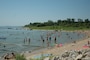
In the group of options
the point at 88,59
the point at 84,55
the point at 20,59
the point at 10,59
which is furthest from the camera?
the point at 10,59

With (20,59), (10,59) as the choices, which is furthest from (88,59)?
(10,59)

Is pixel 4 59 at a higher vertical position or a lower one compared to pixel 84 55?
lower

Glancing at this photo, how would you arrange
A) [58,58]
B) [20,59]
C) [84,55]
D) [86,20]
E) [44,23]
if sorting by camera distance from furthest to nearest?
[44,23]
[86,20]
[20,59]
[58,58]
[84,55]

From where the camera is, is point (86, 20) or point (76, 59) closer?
point (76, 59)

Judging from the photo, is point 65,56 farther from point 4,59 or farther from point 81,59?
point 4,59

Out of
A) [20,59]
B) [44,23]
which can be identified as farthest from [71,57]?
[44,23]

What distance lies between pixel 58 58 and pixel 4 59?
41.6ft

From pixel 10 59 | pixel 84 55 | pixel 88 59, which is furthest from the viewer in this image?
pixel 10 59

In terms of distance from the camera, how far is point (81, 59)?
10.7 metres

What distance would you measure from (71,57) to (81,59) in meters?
0.95

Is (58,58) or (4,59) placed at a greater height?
(58,58)

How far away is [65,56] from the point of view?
40.4 feet

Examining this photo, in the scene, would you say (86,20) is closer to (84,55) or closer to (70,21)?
(70,21)

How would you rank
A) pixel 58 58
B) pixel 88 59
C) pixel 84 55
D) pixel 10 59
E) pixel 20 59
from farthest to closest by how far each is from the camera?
pixel 10 59, pixel 20 59, pixel 58 58, pixel 84 55, pixel 88 59
